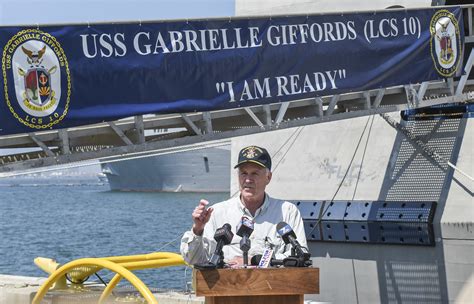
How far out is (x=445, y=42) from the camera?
1479 cm

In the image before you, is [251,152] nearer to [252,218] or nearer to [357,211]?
[252,218]

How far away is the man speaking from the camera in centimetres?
719

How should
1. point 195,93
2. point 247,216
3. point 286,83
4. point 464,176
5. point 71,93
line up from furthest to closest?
point 464,176
point 286,83
point 195,93
point 71,93
point 247,216

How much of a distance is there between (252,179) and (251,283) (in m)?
0.84

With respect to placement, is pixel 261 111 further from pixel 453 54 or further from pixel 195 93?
pixel 453 54

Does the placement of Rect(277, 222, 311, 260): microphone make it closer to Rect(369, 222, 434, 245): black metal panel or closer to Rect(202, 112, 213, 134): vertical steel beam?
Rect(202, 112, 213, 134): vertical steel beam

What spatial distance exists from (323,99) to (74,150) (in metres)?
4.12

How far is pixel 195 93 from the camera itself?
478 inches

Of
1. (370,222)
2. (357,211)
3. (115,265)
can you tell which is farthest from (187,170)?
(115,265)

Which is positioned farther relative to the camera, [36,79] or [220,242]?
[36,79]

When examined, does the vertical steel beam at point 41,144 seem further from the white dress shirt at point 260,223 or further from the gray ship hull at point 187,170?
the gray ship hull at point 187,170

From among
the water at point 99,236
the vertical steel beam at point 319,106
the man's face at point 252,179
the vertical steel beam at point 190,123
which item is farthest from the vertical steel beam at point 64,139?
the water at point 99,236

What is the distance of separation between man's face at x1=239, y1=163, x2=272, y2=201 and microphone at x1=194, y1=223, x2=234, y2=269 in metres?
0.43

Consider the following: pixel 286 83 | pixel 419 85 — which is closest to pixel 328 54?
pixel 286 83
